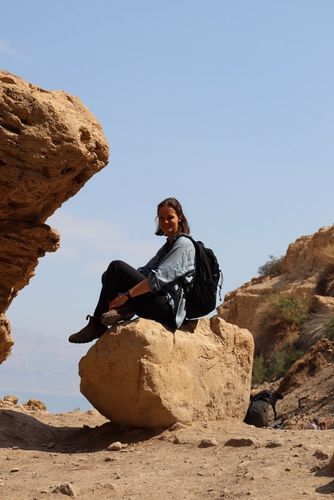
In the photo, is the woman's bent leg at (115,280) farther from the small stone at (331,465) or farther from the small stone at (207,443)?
the small stone at (331,465)

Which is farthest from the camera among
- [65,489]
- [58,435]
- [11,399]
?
[11,399]

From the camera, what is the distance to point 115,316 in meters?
7.65

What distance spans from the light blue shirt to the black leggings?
0.25 ft

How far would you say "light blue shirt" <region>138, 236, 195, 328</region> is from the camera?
7.56 m

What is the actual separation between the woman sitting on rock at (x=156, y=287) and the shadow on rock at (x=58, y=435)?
0.86 m

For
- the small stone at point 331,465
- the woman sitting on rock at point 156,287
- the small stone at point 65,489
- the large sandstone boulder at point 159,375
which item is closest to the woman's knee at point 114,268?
the woman sitting on rock at point 156,287

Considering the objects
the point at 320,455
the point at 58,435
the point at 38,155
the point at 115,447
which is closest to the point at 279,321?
the point at 58,435

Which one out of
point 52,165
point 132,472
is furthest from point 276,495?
point 52,165

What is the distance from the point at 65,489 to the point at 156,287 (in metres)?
2.15

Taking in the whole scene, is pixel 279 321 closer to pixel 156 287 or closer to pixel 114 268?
pixel 114 268

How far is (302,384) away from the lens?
1622cm

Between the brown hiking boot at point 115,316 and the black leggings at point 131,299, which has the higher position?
the black leggings at point 131,299

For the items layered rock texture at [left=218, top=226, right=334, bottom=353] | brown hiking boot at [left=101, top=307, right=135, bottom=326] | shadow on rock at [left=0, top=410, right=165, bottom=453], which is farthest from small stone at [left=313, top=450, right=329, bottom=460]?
layered rock texture at [left=218, top=226, right=334, bottom=353]

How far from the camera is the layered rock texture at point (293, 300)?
840 inches
